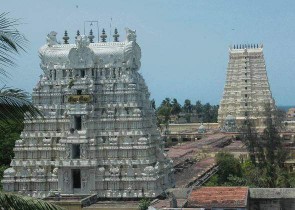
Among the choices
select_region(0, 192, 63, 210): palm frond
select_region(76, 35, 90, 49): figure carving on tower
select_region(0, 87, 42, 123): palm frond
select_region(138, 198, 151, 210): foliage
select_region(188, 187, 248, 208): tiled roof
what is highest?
select_region(76, 35, 90, 49): figure carving on tower

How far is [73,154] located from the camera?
32938mm

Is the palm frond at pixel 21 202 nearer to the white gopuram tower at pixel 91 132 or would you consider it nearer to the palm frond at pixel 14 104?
the palm frond at pixel 14 104

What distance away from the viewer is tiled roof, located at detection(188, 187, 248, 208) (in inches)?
1039

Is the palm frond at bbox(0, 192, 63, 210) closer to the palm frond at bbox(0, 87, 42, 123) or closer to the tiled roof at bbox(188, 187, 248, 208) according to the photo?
the palm frond at bbox(0, 87, 42, 123)

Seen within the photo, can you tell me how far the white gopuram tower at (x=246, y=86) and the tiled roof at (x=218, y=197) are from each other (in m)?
58.6

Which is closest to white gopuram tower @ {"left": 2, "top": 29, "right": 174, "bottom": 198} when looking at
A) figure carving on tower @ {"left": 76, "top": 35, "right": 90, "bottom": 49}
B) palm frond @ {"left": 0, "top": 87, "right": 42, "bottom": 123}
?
figure carving on tower @ {"left": 76, "top": 35, "right": 90, "bottom": 49}

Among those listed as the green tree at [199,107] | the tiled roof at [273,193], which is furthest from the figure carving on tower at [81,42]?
the green tree at [199,107]

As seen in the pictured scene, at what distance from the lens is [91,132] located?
Result: 32.9m

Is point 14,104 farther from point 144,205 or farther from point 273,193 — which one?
point 273,193

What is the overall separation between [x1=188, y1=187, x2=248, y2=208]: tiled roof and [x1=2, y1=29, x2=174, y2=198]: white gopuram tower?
449cm

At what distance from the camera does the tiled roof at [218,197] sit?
1039 inches

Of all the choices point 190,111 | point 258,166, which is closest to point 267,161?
point 258,166

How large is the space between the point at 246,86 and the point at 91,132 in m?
58.2

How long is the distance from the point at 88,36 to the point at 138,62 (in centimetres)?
344
